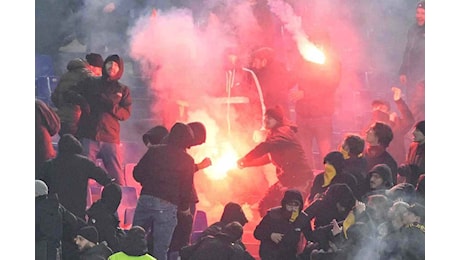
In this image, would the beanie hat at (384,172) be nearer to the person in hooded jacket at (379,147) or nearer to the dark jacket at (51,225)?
the person in hooded jacket at (379,147)

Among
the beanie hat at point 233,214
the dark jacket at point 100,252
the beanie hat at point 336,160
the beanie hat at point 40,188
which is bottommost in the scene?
the dark jacket at point 100,252

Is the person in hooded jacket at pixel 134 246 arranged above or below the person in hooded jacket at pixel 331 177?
below

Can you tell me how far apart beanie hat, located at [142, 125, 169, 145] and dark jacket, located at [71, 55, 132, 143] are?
113 mm

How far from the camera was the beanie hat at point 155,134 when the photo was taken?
2.84m

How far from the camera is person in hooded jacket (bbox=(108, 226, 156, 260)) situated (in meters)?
2.79

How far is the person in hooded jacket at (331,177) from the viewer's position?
283 centimetres

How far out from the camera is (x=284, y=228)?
2820 mm

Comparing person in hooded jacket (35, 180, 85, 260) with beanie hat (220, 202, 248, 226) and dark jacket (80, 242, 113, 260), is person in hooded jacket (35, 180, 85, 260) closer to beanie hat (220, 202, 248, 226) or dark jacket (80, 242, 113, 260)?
dark jacket (80, 242, 113, 260)

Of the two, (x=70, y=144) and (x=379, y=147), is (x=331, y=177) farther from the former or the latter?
(x=70, y=144)

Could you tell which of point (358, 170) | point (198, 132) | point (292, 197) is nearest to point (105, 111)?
point (198, 132)

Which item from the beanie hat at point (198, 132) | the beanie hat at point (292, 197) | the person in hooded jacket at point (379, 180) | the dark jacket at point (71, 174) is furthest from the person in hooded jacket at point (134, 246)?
the person in hooded jacket at point (379, 180)

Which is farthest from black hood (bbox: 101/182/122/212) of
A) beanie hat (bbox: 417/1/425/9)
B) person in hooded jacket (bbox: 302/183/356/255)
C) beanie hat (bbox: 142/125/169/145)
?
beanie hat (bbox: 417/1/425/9)

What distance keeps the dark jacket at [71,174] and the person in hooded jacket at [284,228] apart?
70 cm
